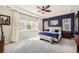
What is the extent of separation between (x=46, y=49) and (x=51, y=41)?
0.21m

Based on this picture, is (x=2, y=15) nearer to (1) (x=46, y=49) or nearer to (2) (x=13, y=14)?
(2) (x=13, y=14)

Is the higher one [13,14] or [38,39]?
[13,14]

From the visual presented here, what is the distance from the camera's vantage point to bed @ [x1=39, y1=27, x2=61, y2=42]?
200 centimetres

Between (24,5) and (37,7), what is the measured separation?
286 mm

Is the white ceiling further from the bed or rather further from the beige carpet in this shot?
the beige carpet

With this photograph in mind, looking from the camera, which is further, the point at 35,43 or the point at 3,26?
the point at 35,43

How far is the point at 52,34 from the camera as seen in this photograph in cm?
202

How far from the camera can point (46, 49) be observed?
6.58ft

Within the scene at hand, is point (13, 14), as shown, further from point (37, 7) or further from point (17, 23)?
point (37, 7)

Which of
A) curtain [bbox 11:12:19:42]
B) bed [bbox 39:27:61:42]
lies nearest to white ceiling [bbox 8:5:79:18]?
curtain [bbox 11:12:19:42]

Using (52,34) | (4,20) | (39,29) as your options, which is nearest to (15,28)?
(4,20)

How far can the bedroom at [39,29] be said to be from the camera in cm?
193

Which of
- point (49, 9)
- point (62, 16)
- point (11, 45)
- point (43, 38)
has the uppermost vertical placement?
point (49, 9)
